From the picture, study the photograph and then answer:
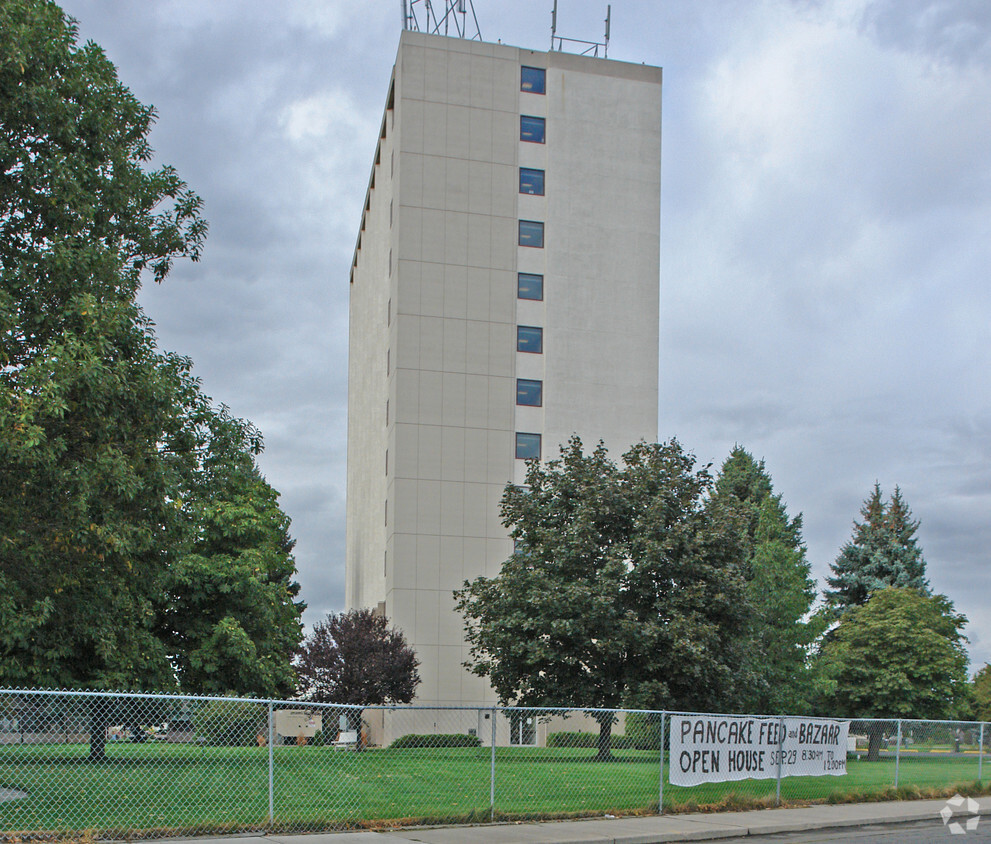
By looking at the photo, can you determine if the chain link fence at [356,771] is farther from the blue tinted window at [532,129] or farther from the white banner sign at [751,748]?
the blue tinted window at [532,129]

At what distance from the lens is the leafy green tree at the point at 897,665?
184 ft

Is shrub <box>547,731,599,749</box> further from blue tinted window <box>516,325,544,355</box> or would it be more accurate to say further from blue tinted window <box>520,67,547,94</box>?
blue tinted window <box>520,67,547,94</box>

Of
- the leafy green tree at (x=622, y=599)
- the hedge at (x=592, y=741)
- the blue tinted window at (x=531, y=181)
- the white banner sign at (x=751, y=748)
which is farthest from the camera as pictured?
the blue tinted window at (x=531, y=181)

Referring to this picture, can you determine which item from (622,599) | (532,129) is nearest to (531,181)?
(532,129)

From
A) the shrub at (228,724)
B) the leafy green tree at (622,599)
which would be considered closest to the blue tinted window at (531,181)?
the leafy green tree at (622,599)

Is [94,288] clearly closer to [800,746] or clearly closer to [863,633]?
[800,746]

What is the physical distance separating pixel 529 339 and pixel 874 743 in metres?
37.0

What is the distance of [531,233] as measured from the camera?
57938 mm

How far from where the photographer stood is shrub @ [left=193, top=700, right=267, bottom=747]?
14797 millimetres

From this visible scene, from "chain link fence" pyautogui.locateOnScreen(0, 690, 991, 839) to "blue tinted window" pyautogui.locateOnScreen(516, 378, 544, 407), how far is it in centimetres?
3364

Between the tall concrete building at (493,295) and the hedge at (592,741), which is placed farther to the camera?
the tall concrete building at (493,295)

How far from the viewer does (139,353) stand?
14.5 meters

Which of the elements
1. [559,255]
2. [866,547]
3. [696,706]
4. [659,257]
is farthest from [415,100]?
[866,547]

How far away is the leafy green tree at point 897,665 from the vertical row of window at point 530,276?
19.6m
